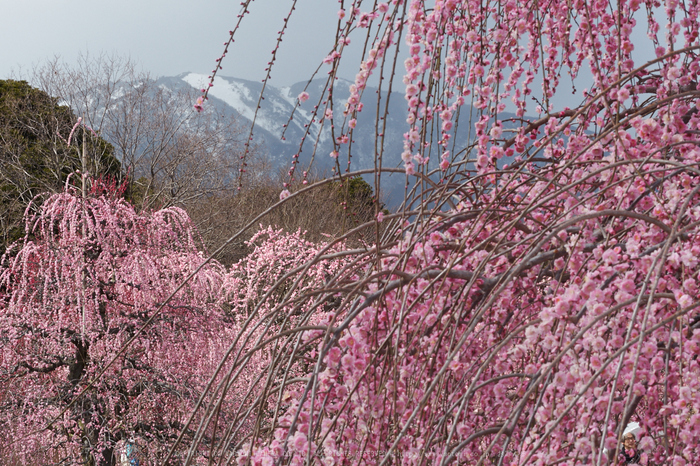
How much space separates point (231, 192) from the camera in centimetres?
1324

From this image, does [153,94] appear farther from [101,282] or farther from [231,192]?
[101,282]

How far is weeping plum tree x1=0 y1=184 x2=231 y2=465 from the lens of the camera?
356 centimetres

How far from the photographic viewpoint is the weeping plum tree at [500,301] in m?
0.95

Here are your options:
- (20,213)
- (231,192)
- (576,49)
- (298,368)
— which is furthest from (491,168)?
(231,192)

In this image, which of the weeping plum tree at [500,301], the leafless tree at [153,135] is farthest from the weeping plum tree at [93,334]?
the leafless tree at [153,135]

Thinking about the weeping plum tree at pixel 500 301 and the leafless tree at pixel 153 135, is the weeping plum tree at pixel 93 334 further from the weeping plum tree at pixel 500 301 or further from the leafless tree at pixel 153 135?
the leafless tree at pixel 153 135

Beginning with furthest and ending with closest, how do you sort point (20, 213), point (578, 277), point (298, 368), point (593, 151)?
point (20, 213) < point (298, 368) < point (593, 151) < point (578, 277)

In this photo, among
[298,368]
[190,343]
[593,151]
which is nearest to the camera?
[593,151]

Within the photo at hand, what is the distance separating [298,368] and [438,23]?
493 cm

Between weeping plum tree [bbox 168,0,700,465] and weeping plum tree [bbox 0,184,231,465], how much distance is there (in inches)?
103

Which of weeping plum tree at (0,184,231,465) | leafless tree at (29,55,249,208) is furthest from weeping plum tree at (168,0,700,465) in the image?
leafless tree at (29,55,249,208)

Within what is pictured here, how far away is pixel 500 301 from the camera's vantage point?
1.21 metres

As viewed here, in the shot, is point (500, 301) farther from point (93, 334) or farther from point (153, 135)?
point (153, 135)

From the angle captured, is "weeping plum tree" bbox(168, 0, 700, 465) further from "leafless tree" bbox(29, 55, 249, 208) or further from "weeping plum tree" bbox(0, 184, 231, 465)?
"leafless tree" bbox(29, 55, 249, 208)
